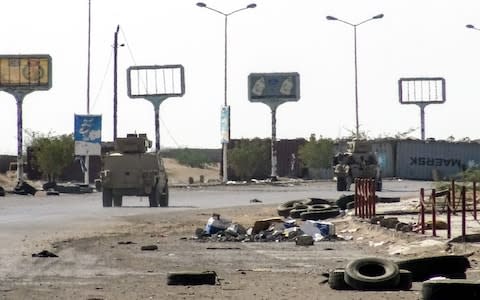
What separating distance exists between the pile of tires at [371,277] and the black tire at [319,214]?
18924 mm

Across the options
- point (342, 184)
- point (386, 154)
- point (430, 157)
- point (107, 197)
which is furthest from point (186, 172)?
point (107, 197)

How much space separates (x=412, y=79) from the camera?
12006 centimetres

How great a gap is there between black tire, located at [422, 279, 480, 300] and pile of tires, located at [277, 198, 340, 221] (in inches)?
849

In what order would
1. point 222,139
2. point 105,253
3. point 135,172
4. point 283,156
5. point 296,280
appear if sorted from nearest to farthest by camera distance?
point 296,280 < point 105,253 < point 135,172 < point 222,139 < point 283,156

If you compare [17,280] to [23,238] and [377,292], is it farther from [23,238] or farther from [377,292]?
[23,238]

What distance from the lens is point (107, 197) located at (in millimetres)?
50812

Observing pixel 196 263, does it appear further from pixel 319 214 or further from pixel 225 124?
pixel 225 124

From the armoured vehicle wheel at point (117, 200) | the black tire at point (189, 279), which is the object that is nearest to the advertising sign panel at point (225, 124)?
the armoured vehicle wheel at point (117, 200)

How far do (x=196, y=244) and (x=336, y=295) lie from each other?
40.1 ft

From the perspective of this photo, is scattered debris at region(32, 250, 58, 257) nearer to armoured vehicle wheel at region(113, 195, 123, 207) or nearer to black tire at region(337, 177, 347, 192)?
armoured vehicle wheel at region(113, 195, 123, 207)

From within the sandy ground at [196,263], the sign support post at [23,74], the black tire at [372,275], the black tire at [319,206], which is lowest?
the sandy ground at [196,263]

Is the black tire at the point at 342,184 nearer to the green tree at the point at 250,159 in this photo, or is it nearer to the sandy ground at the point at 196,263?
the sandy ground at the point at 196,263

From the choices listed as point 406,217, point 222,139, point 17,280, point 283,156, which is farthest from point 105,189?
point 283,156

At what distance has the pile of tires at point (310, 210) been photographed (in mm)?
34978
